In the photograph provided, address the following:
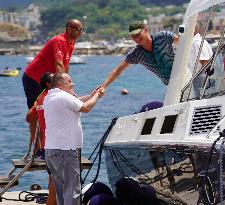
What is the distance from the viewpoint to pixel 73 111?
895 cm

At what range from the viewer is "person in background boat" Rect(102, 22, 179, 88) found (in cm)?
1013

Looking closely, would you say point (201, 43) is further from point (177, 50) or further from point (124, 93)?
point (124, 93)

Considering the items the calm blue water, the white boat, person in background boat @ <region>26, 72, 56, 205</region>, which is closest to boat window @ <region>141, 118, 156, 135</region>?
the white boat

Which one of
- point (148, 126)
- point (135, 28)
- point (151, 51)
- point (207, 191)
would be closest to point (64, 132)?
point (148, 126)

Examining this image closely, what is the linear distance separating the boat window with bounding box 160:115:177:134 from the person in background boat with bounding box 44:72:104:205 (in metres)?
0.73

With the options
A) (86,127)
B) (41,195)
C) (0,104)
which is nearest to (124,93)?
(0,104)

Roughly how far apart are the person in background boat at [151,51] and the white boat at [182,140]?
0.17 meters

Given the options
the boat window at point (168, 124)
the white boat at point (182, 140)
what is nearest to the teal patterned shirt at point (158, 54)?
the white boat at point (182, 140)

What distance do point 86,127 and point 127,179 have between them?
67.6ft

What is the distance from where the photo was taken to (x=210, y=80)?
9445 mm

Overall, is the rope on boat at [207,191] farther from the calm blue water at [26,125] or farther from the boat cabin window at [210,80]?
the calm blue water at [26,125]

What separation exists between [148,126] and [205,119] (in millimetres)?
1074

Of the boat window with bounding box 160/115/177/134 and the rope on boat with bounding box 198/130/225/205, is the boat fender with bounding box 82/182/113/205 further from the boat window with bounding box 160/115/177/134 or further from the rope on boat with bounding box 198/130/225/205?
the rope on boat with bounding box 198/130/225/205

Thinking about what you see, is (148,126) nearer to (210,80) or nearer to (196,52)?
(210,80)
